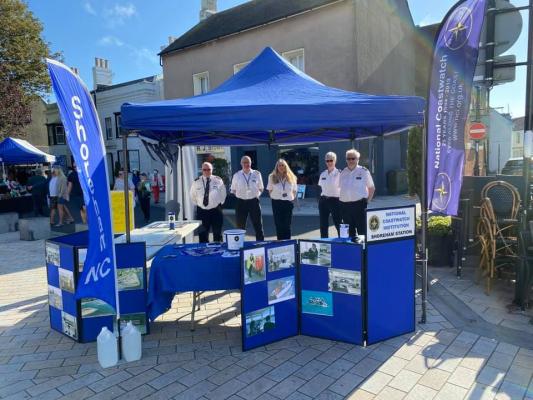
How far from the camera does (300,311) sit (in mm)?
3848

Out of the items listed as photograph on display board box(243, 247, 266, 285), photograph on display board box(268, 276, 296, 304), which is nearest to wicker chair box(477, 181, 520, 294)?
photograph on display board box(268, 276, 296, 304)

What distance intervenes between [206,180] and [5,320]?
10.1 ft

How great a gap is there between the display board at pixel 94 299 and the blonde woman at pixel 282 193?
2897 millimetres

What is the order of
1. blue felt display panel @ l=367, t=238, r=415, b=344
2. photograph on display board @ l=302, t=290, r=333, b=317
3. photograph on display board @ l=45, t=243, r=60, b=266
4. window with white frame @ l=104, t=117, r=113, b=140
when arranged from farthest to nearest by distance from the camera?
window with white frame @ l=104, t=117, r=113, b=140 < photograph on display board @ l=45, t=243, r=60, b=266 < photograph on display board @ l=302, t=290, r=333, b=317 < blue felt display panel @ l=367, t=238, r=415, b=344


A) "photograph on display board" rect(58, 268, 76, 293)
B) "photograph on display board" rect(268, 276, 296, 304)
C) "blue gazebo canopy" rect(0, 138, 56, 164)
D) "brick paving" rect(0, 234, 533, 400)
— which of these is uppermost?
"blue gazebo canopy" rect(0, 138, 56, 164)

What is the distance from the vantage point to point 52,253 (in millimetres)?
3979

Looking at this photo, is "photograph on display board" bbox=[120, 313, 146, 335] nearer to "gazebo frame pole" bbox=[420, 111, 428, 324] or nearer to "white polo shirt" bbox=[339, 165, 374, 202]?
"gazebo frame pole" bbox=[420, 111, 428, 324]

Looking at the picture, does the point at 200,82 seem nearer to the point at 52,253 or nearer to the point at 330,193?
the point at 330,193

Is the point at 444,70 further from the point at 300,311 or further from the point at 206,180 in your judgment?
the point at 206,180

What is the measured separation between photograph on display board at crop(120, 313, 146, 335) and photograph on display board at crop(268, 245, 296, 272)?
1.44m

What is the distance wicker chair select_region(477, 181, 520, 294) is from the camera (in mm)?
4793

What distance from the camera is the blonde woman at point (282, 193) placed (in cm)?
621

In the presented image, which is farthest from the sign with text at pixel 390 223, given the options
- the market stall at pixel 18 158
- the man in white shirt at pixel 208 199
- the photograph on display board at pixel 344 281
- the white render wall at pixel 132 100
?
the white render wall at pixel 132 100

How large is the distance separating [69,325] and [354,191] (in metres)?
4.02
